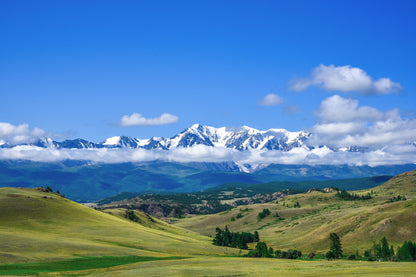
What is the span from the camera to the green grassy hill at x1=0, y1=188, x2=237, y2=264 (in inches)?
4488

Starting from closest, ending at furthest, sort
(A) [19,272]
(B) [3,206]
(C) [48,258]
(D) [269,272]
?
(D) [269,272] → (A) [19,272] → (C) [48,258] → (B) [3,206]

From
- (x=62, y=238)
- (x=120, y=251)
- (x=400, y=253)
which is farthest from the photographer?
(x=400, y=253)

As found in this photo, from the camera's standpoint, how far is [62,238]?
138375mm

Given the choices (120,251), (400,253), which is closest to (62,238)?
(120,251)

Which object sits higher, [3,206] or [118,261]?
[3,206]

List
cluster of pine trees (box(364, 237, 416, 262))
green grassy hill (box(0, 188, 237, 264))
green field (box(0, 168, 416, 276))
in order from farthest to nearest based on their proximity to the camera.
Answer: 1. cluster of pine trees (box(364, 237, 416, 262))
2. green grassy hill (box(0, 188, 237, 264))
3. green field (box(0, 168, 416, 276))

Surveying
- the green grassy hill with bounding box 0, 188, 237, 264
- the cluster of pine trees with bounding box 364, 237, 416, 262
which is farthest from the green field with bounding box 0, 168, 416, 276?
the cluster of pine trees with bounding box 364, 237, 416, 262

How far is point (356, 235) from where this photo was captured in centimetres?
19700

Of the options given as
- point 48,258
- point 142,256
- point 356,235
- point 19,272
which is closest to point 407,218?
point 356,235

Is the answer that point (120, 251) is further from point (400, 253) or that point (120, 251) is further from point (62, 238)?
point (400, 253)

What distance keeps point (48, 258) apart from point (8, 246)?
44.7ft

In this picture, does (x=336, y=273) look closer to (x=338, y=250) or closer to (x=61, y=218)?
(x=338, y=250)

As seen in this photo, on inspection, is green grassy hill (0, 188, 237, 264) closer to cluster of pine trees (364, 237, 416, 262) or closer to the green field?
the green field

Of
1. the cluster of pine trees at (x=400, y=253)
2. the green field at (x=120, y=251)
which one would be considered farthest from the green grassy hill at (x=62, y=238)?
the cluster of pine trees at (x=400, y=253)
